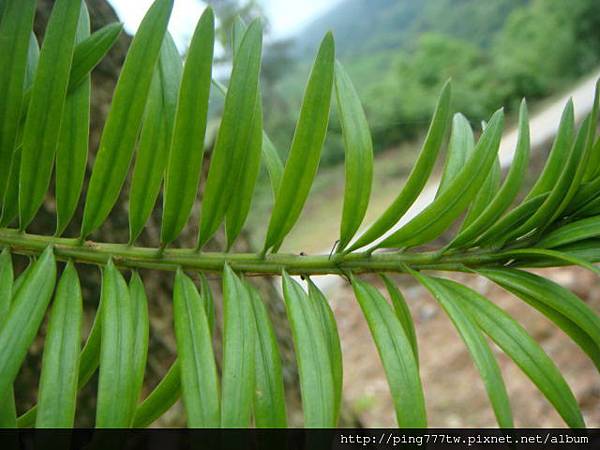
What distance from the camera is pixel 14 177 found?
0.48 m

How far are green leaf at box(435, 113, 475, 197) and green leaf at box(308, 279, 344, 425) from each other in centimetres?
16

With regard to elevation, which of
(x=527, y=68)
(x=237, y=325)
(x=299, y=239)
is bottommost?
(x=237, y=325)

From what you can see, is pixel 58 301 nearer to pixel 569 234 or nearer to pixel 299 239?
pixel 569 234

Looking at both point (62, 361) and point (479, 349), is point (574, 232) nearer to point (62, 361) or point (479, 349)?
point (479, 349)

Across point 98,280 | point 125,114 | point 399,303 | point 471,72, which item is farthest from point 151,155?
point 471,72

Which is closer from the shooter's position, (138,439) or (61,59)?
(61,59)

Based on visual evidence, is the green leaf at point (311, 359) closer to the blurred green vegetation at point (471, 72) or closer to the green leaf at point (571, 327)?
the green leaf at point (571, 327)

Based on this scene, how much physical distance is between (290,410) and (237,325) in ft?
2.85

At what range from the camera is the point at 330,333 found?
1.53ft

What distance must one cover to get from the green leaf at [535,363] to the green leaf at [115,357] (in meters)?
0.28

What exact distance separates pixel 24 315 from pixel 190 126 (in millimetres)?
187

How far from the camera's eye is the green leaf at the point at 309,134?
17.3 inches

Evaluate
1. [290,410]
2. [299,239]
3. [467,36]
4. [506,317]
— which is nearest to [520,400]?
[290,410]

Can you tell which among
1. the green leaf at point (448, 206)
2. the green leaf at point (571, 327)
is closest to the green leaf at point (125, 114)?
the green leaf at point (448, 206)
